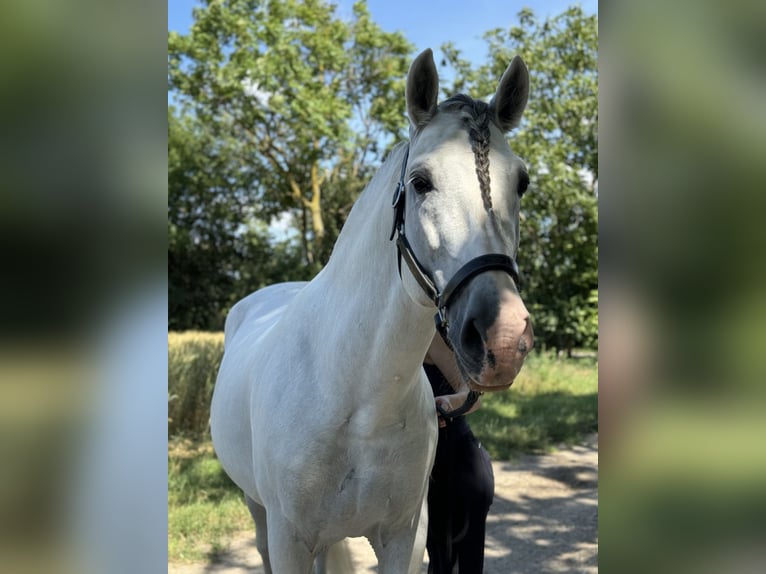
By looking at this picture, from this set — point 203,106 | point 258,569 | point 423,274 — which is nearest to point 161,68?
point 423,274

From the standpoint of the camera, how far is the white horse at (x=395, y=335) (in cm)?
129

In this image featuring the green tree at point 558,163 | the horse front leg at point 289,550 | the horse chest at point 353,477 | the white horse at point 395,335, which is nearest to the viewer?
the white horse at point 395,335

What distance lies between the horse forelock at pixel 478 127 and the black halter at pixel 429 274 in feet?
0.48

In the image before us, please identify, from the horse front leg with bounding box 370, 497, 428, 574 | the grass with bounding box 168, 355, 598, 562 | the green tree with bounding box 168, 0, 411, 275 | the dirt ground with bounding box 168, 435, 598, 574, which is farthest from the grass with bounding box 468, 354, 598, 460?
the green tree with bounding box 168, 0, 411, 275

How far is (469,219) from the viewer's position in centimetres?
133

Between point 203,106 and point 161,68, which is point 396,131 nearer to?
point 203,106

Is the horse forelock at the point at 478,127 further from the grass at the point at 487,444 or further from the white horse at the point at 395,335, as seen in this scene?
the grass at the point at 487,444

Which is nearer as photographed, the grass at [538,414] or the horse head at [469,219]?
the horse head at [469,219]

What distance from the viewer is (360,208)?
76.5 inches

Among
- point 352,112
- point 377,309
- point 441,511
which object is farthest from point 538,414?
point 352,112

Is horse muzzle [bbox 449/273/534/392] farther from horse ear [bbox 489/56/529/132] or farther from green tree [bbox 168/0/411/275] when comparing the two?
green tree [bbox 168/0/411/275]

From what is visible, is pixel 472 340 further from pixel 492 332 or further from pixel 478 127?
pixel 478 127

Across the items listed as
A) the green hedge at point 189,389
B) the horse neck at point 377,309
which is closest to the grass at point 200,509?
the green hedge at point 189,389

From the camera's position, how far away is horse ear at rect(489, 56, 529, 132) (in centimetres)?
160
